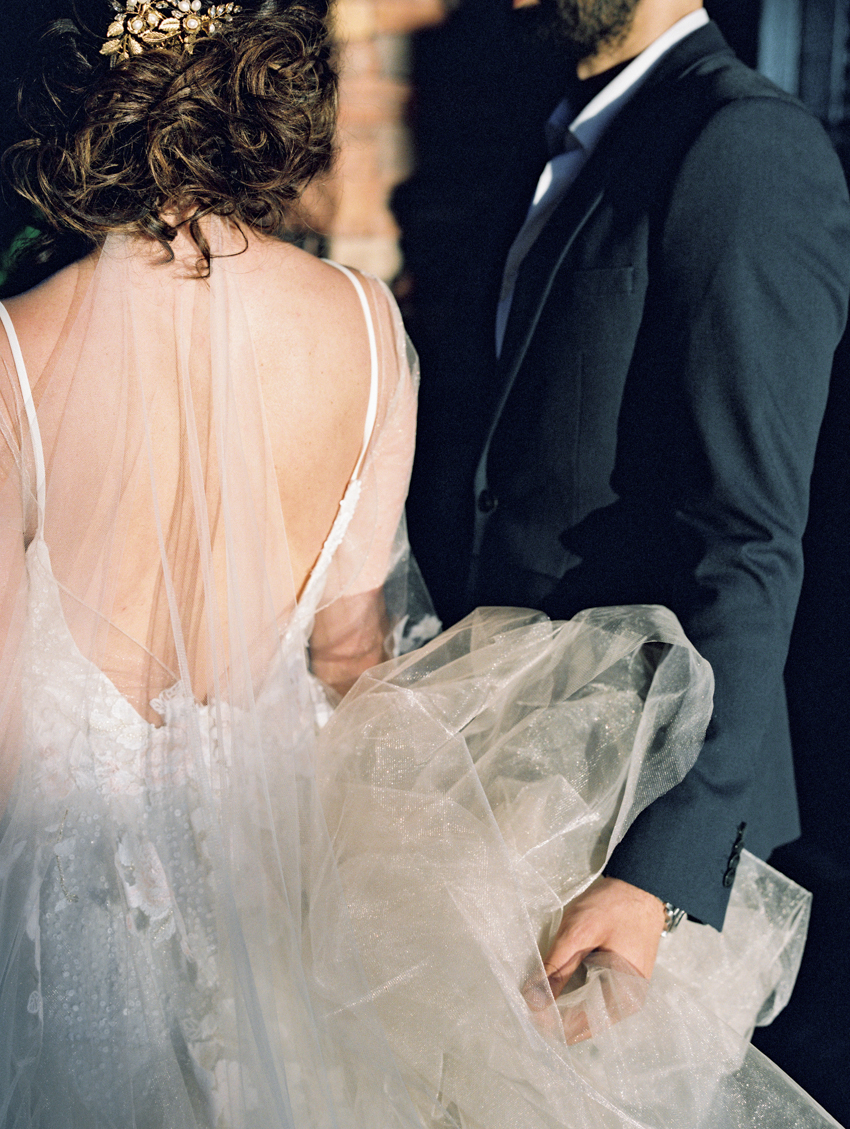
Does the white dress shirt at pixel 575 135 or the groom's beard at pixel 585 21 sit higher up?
the groom's beard at pixel 585 21

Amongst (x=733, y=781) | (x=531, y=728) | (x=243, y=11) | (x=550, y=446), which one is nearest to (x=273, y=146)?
(x=243, y=11)

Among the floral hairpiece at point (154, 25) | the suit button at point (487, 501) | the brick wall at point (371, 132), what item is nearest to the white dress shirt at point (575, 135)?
the suit button at point (487, 501)

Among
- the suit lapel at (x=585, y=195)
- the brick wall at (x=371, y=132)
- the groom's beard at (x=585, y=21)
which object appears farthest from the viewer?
the brick wall at (x=371, y=132)

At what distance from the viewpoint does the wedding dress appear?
0.92m

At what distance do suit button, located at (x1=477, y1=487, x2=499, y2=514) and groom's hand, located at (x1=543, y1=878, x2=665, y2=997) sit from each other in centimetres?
67

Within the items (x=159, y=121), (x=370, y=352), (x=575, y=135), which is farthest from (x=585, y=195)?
(x=159, y=121)

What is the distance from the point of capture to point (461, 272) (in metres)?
2.02

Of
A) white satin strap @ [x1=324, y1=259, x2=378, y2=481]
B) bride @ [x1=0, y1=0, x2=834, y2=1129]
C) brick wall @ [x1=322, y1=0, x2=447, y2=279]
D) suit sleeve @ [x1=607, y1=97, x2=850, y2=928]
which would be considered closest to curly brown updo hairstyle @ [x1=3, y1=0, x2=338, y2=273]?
bride @ [x1=0, y1=0, x2=834, y2=1129]

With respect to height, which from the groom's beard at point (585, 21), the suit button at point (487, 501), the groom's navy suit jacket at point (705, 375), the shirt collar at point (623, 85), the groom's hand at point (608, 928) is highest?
the groom's beard at point (585, 21)

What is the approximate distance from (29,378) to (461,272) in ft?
4.25

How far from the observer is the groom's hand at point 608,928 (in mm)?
1038

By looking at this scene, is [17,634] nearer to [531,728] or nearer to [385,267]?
[531,728]

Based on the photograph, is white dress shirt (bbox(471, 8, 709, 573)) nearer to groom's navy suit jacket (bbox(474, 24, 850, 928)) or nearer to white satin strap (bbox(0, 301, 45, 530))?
groom's navy suit jacket (bbox(474, 24, 850, 928))

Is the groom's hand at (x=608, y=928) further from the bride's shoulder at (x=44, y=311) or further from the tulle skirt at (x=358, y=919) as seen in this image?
the bride's shoulder at (x=44, y=311)
